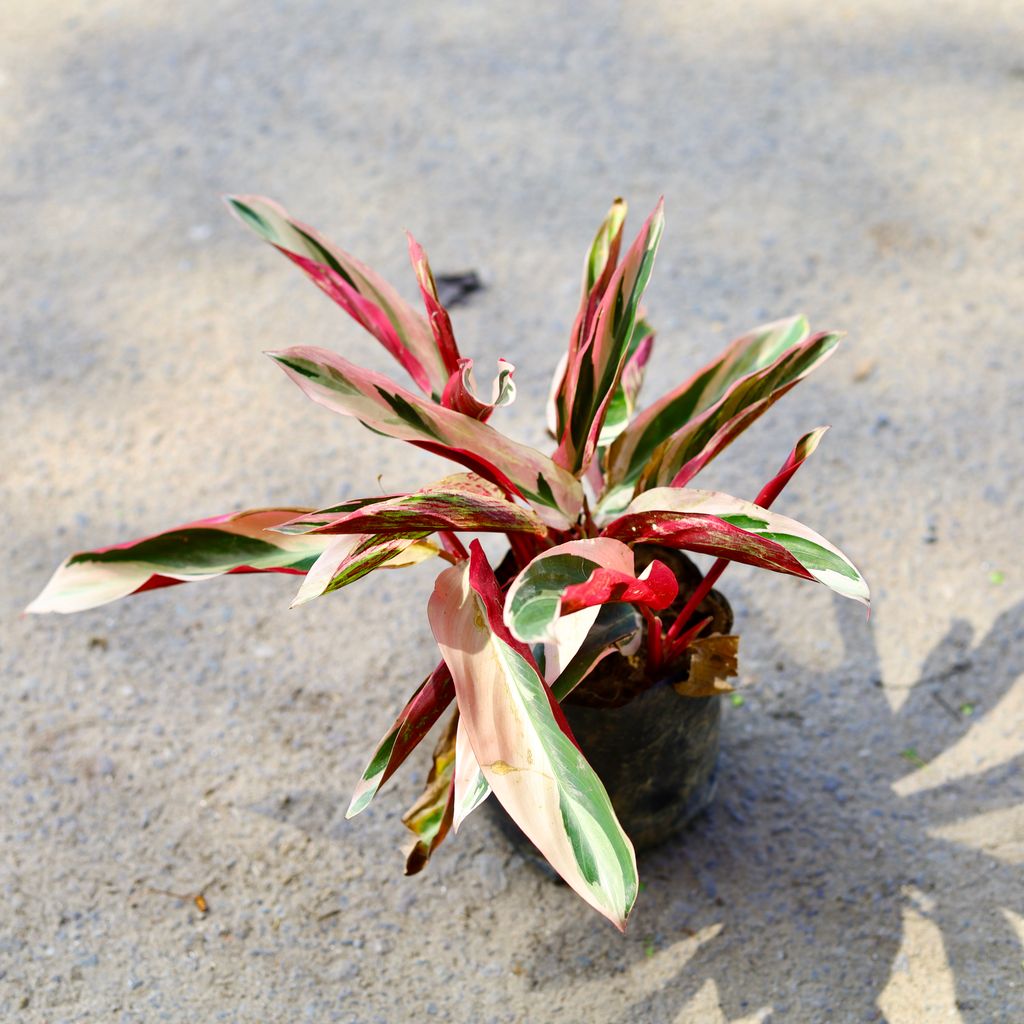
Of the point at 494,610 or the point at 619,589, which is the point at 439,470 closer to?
the point at 494,610

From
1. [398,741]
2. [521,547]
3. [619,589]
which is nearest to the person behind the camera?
[619,589]

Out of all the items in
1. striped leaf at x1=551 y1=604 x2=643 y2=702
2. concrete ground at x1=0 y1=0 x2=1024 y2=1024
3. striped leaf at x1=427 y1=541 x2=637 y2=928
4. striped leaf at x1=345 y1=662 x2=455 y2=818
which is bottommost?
concrete ground at x1=0 y1=0 x2=1024 y2=1024

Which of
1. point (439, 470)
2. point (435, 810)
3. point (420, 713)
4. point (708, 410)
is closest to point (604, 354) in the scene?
point (708, 410)

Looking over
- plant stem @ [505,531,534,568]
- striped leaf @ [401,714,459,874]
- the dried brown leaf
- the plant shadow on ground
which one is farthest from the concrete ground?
plant stem @ [505,531,534,568]

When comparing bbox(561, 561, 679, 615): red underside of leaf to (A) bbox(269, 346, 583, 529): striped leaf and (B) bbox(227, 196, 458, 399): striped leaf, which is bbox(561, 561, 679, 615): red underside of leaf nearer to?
(A) bbox(269, 346, 583, 529): striped leaf

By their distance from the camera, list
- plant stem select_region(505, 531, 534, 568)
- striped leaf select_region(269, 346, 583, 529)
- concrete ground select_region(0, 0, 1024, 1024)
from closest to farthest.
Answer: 1. striped leaf select_region(269, 346, 583, 529)
2. plant stem select_region(505, 531, 534, 568)
3. concrete ground select_region(0, 0, 1024, 1024)

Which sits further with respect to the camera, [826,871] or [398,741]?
[826,871]

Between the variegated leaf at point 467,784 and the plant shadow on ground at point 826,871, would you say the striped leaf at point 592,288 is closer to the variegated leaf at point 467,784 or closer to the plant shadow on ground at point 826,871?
the variegated leaf at point 467,784
